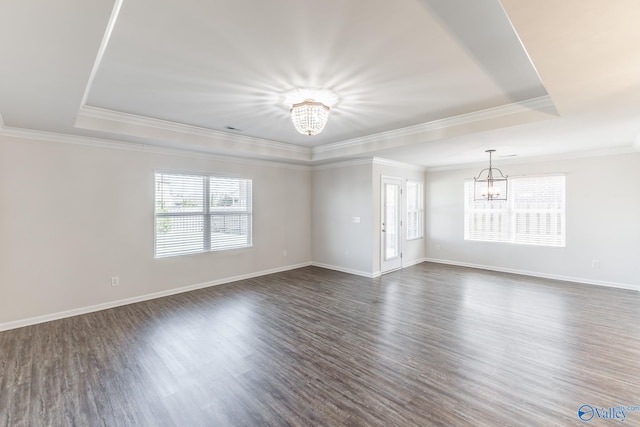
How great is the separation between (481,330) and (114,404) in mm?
3694

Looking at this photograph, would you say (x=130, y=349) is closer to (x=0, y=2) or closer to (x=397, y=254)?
(x=0, y=2)

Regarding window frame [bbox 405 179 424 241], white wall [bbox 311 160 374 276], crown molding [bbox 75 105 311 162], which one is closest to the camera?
crown molding [bbox 75 105 311 162]

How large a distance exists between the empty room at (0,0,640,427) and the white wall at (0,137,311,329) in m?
0.03

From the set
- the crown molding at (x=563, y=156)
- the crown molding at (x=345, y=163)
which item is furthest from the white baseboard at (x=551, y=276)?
the crown molding at (x=345, y=163)

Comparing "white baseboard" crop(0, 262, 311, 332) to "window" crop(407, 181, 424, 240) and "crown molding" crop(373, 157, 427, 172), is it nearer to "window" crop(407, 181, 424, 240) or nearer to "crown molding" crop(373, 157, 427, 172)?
"crown molding" crop(373, 157, 427, 172)

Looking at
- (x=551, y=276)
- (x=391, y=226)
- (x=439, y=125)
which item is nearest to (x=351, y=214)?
(x=391, y=226)

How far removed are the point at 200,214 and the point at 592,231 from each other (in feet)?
23.8

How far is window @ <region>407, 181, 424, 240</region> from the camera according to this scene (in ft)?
23.1

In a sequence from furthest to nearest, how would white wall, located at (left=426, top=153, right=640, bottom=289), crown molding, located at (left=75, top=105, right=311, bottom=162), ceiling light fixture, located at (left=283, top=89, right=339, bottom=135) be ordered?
white wall, located at (left=426, top=153, right=640, bottom=289) < crown molding, located at (left=75, top=105, right=311, bottom=162) < ceiling light fixture, located at (left=283, top=89, right=339, bottom=135)

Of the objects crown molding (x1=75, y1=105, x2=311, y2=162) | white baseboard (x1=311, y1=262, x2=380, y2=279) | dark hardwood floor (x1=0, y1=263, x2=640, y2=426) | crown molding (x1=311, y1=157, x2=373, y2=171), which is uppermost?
crown molding (x1=75, y1=105, x2=311, y2=162)

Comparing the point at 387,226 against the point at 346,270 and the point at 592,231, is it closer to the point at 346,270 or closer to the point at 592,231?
the point at 346,270

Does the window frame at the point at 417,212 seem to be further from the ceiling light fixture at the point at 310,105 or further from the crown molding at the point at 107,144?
the ceiling light fixture at the point at 310,105

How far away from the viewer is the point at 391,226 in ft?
21.1

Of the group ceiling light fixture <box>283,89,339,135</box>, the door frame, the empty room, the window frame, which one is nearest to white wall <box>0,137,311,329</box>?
the empty room
